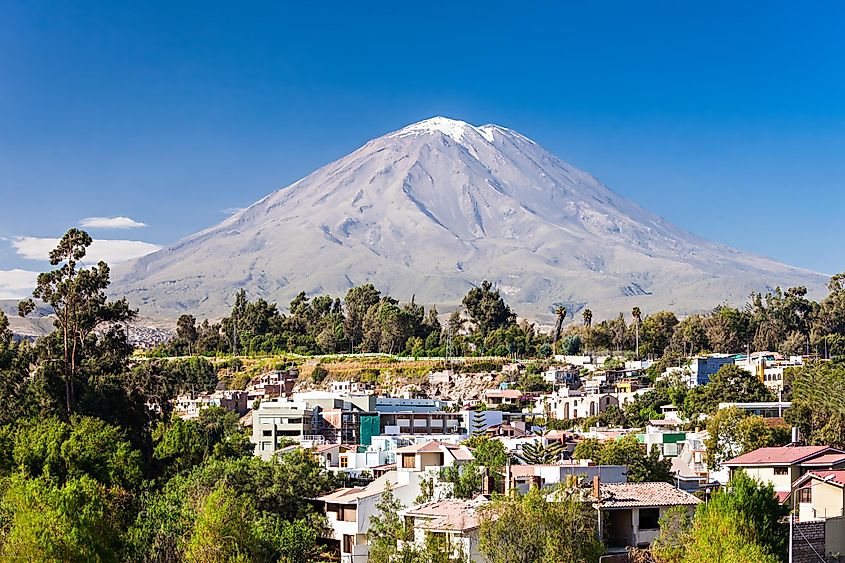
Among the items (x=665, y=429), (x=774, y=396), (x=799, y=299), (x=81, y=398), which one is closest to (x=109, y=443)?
(x=81, y=398)

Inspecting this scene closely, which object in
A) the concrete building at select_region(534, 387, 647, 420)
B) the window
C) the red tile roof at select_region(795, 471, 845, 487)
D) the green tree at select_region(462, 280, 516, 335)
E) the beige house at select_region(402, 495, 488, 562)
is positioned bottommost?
the window

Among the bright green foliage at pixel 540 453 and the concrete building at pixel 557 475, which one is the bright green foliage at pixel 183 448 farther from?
the concrete building at pixel 557 475

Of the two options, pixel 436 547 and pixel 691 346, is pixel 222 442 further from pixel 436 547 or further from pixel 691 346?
pixel 691 346

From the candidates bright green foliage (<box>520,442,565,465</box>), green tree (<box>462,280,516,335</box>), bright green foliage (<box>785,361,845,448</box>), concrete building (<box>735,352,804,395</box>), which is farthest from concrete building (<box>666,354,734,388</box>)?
bright green foliage (<box>520,442,565,465</box>)

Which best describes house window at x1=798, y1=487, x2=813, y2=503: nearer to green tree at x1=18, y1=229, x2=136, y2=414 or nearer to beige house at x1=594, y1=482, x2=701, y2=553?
beige house at x1=594, y1=482, x2=701, y2=553

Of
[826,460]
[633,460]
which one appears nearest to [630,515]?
[826,460]

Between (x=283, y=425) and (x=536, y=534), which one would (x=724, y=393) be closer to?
(x=283, y=425)
